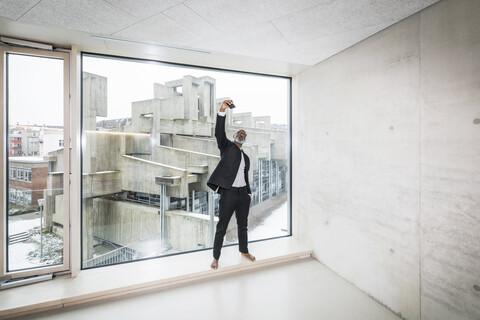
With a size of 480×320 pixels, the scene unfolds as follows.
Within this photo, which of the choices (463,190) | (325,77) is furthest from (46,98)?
(463,190)

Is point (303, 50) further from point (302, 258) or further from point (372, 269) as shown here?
point (302, 258)

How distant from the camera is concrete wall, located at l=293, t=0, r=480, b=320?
1587 millimetres

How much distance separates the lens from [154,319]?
1.98 meters

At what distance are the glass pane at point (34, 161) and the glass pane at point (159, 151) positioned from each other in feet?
0.87

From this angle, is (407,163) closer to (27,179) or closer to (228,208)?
(228,208)

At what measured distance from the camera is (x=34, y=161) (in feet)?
8.14

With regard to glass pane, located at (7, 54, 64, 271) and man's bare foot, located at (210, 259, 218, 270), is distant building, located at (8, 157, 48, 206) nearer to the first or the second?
glass pane, located at (7, 54, 64, 271)

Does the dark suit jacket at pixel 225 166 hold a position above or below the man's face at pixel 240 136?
below

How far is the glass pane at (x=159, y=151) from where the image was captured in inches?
106

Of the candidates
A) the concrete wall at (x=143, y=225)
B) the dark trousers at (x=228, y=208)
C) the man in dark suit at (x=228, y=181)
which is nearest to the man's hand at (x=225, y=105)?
the man in dark suit at (x=228, y=181)

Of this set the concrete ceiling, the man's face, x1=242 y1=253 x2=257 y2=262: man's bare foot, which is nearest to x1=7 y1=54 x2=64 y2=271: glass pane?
the concrete ceiling

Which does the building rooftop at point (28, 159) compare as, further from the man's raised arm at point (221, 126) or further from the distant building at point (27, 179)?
the man's raised arm at point (221, 126)

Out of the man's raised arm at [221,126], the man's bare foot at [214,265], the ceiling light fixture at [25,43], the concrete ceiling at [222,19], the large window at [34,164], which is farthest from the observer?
the man's bare foot at [214,265]

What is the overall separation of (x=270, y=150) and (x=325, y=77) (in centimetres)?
131
